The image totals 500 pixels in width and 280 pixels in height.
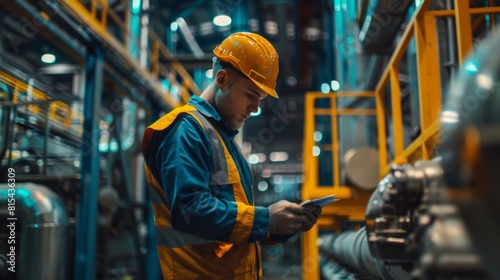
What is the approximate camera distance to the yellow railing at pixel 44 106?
171 inches

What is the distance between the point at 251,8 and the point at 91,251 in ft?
24.4

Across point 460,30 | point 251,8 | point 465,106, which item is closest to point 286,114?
point 251,8

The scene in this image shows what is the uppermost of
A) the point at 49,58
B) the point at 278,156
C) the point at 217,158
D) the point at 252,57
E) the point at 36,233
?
the point at 49,58

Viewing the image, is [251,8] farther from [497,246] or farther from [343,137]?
[497,246]

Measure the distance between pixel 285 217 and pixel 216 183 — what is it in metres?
0.29

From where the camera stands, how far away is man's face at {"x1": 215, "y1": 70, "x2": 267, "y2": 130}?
2076 millimetres

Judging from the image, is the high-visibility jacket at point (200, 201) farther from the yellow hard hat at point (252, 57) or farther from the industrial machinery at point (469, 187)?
the industrial machinery at point (469, 187)

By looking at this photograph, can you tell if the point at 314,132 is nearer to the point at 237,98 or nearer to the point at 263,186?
the point at 237,98

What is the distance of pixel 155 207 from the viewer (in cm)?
201

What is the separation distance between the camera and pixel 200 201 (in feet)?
5.67

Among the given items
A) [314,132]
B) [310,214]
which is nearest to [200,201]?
[310,214]

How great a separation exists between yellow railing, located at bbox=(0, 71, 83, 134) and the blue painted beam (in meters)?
0.40

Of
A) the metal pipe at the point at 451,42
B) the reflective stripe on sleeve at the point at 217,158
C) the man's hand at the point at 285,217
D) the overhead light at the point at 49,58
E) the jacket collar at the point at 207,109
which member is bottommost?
the man's hand at the point at 285,217

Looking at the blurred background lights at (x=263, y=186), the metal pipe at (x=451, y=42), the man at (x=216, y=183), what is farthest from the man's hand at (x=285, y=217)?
the blurred background lights at (x=263, y=186)
